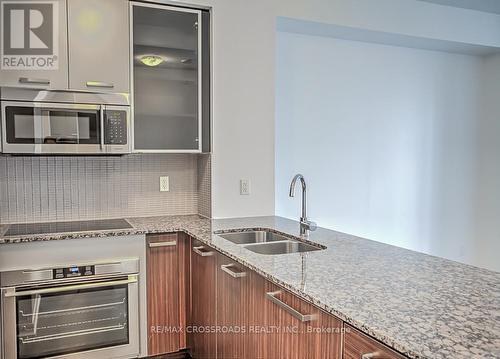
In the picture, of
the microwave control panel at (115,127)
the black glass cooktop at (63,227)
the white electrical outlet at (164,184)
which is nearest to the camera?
the black glass cooktop at (63,227)

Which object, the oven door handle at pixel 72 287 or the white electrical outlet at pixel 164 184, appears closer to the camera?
the oven door handle at pixel 72 287

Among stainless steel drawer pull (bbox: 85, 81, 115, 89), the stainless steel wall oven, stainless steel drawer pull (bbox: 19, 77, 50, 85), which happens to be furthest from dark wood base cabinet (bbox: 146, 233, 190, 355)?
stainless steel drawer pull (bbox: 19, 77, 50, 85)

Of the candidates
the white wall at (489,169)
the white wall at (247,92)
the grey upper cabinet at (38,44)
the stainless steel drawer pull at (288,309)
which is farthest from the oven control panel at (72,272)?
the white wall at (489,169)

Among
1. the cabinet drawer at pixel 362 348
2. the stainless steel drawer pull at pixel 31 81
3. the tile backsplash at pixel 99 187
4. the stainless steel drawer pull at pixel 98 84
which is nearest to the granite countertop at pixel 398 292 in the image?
the cabinet drawer at pixel 362 348

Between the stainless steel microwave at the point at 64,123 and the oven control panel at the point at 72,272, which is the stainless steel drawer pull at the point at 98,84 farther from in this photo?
the oven control panel at the point at 72,272

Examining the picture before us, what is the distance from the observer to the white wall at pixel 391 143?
12.2ft

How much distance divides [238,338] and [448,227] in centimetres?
343

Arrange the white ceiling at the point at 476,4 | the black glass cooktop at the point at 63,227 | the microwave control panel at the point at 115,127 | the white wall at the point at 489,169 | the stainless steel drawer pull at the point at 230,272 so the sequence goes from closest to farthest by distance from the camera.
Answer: the stainless steel drawer pull at the point at 230,272, the black glass cooktop at the point at 63,227, the microwave control panel at the point at 115,127, the white ceiling at the point at 476,4, the white wall at the point at 489,169

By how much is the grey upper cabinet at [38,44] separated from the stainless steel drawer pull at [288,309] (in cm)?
184

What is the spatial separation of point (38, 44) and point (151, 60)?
2.18 ft

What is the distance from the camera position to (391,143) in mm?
4188

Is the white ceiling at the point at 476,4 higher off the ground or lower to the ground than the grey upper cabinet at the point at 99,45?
higher

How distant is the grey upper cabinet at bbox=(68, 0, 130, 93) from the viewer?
8.57 ft

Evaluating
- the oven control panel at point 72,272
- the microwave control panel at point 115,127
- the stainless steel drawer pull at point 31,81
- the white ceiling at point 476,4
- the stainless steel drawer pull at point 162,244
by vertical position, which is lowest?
the oven control panel at point 72,272
